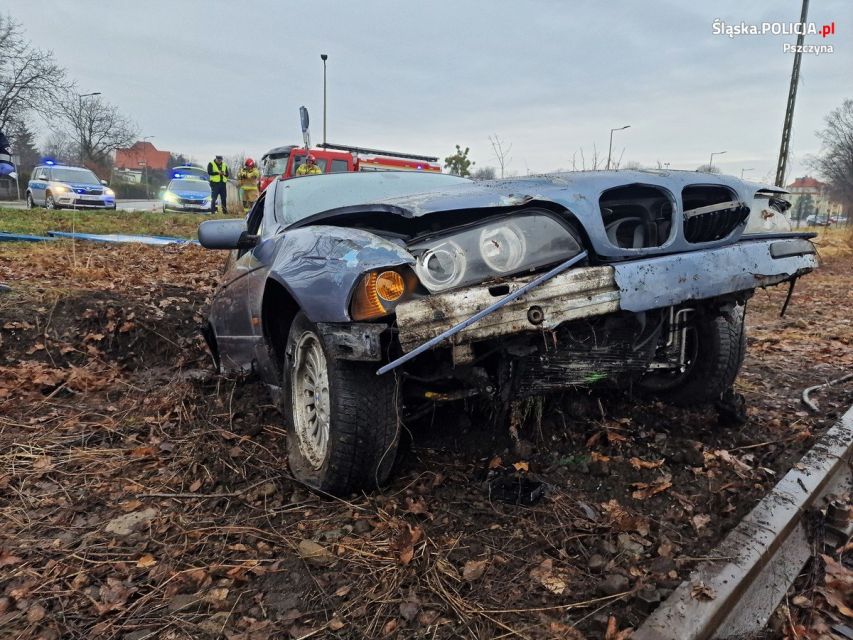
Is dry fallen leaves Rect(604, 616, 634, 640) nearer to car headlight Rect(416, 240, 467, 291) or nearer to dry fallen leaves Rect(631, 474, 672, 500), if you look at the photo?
dry fallen leaves Rect(631, 474, 672, 500)

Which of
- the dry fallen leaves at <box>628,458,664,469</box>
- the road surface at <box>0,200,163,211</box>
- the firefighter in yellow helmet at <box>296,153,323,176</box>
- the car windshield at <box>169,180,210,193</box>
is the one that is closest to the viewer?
the dry fallen leaves at <box>628,458,664,469</box>

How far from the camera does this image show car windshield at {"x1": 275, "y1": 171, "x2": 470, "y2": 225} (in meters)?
3.41

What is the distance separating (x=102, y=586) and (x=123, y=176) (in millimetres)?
62385

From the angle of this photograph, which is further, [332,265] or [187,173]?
[187,173]

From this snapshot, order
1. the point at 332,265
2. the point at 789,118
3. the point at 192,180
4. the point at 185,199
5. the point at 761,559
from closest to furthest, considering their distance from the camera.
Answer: the point at 761,559, the point at 332,265, the point at 789,118, the point at 185,199, the point at 192,180

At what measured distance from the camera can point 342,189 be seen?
3.65m

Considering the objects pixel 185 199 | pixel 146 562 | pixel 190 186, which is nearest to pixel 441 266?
pixel 146 562

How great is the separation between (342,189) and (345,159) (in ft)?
38.8

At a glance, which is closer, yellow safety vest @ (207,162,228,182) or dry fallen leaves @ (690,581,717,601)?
dry fallen leaves @ (690,581,717,601)

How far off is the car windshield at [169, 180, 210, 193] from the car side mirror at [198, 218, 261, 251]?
17698 mm

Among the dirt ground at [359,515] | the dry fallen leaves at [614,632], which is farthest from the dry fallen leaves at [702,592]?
the dry fallen leaves at [614,632]

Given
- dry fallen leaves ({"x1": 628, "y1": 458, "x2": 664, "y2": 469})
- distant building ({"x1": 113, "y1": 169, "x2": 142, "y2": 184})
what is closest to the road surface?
dry fallen leaves ({"x1": 628, "y1": 458, "x2": 664, "y2": 469})

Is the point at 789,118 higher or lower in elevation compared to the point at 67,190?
higher

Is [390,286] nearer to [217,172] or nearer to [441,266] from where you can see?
[441,266]
